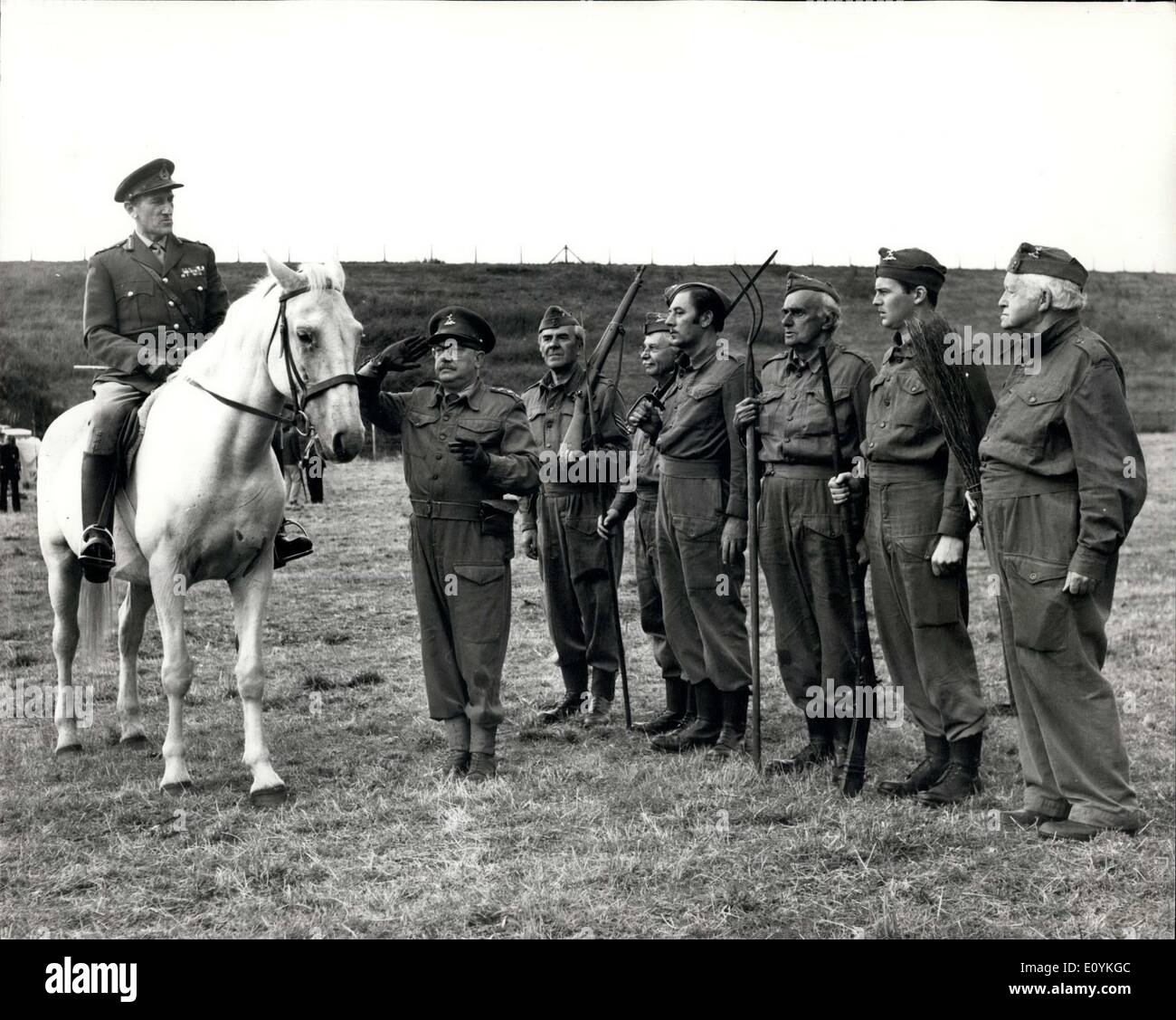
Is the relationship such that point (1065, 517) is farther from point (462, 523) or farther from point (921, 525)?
point (462, 523)

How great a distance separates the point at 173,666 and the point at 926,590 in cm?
397

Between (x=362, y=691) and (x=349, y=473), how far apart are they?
12942 mm

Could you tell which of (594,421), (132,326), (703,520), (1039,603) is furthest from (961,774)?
(132,326)

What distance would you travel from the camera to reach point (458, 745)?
634 centimetres

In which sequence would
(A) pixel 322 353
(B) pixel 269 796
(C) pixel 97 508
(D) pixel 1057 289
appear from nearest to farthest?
(D) pixel 1057 289 → (A) pixel 322 353 → (B) pixel 269 796 → (C) pixel 97 508

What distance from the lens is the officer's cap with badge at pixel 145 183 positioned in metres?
6.67

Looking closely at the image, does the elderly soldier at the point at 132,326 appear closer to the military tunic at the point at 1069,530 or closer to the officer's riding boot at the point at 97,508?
the officer's riding boot at the point at 97,508

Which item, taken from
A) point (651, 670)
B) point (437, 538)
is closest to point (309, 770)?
point (437, 538)

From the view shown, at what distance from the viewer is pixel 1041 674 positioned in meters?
5.16

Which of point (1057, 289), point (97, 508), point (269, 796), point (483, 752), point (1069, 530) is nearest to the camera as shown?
point (1069, 530)

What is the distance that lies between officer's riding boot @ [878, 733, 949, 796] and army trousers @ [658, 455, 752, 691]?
3.86 feet

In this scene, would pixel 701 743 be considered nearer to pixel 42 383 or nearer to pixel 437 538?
pixel 437 538

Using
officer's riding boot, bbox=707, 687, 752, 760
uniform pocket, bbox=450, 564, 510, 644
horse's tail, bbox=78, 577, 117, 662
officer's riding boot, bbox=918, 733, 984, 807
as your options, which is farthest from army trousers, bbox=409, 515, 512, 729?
horse's tail, bbox=78, 577, 117, 662

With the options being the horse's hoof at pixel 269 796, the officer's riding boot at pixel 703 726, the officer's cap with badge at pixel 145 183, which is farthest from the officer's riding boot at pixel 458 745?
the officer's cap with badge at pixel 145 183
